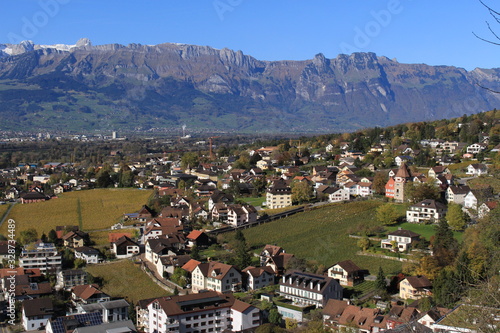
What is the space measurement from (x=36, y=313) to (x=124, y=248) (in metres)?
5.87

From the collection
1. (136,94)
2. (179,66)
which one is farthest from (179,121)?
(179,66)

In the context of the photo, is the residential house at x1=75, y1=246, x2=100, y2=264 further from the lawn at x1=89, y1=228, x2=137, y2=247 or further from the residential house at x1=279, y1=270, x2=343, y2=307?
the residential house at x1=279, y1=270, x2=343, y2=307

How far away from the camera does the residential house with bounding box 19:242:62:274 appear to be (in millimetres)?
17156

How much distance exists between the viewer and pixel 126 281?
1611cm

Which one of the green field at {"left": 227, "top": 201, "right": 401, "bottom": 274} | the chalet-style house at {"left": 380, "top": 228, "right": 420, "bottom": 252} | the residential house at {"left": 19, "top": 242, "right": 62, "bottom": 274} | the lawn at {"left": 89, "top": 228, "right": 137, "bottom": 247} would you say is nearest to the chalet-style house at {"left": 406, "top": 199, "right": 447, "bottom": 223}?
the green field at {"left": 227, "top": 201, "right": 401, "bottom": 274}

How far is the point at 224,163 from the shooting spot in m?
38.6

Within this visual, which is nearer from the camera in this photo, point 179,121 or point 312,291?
point 312,291

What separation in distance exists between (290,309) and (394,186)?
11564mm

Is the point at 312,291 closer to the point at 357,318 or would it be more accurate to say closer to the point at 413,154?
the point at 357,318

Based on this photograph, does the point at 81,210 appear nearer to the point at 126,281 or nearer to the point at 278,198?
the point at 278,198

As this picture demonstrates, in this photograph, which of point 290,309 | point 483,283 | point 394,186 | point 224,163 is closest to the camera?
point 483,283

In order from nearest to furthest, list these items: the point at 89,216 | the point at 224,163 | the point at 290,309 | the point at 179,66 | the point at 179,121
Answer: the point at 290,309
the point at 89,216
the point at 224,163
the point at 179,121
the point at 179,66

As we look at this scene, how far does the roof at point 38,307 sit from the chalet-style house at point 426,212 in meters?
12.1

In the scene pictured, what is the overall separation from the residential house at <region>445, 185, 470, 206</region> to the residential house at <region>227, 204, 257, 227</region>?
741cm
